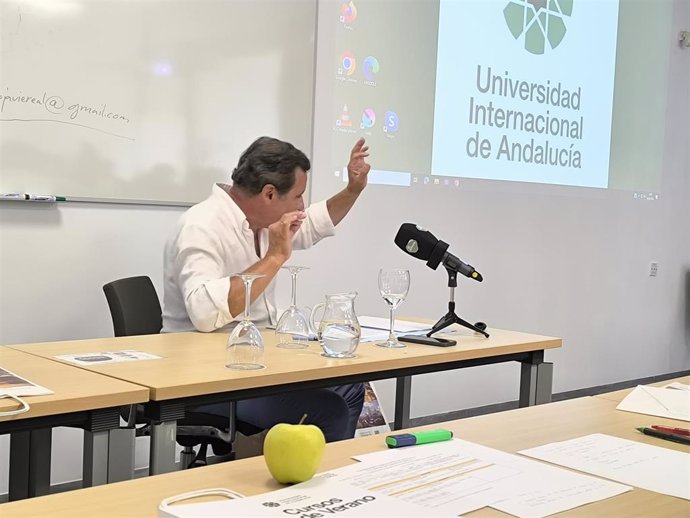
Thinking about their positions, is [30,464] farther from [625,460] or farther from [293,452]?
[625,460]

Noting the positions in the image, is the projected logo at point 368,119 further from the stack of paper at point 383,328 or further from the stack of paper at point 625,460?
the stack of paper at point 625,460

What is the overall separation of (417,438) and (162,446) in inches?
26.0

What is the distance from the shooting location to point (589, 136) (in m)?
5.19

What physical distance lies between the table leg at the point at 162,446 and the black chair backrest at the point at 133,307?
33.7 inches

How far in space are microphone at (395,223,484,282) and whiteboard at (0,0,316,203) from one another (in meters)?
1.19

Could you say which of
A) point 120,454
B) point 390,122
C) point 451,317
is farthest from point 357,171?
point 120,454

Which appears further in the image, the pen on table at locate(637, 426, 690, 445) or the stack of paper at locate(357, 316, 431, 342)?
the stack of paper at locate(357, 316, 431, 342)

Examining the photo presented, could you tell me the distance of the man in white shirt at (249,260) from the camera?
8.05ft

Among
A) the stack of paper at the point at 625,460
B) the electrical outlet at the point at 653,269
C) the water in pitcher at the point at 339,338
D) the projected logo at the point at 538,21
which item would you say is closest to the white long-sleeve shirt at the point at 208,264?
the water in pitcher at the point at 339,338

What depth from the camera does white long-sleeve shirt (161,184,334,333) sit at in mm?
2422

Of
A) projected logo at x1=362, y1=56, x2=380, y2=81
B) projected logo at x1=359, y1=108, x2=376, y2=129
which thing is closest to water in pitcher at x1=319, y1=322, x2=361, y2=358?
projected logo at x1=359, y1=108, x2=376, y2=129

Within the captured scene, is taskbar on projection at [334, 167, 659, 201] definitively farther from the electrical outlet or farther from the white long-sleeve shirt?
the electrical outlet

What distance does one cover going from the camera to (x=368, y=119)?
13.5ft

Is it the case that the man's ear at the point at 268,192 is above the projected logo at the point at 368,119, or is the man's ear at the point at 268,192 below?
below
